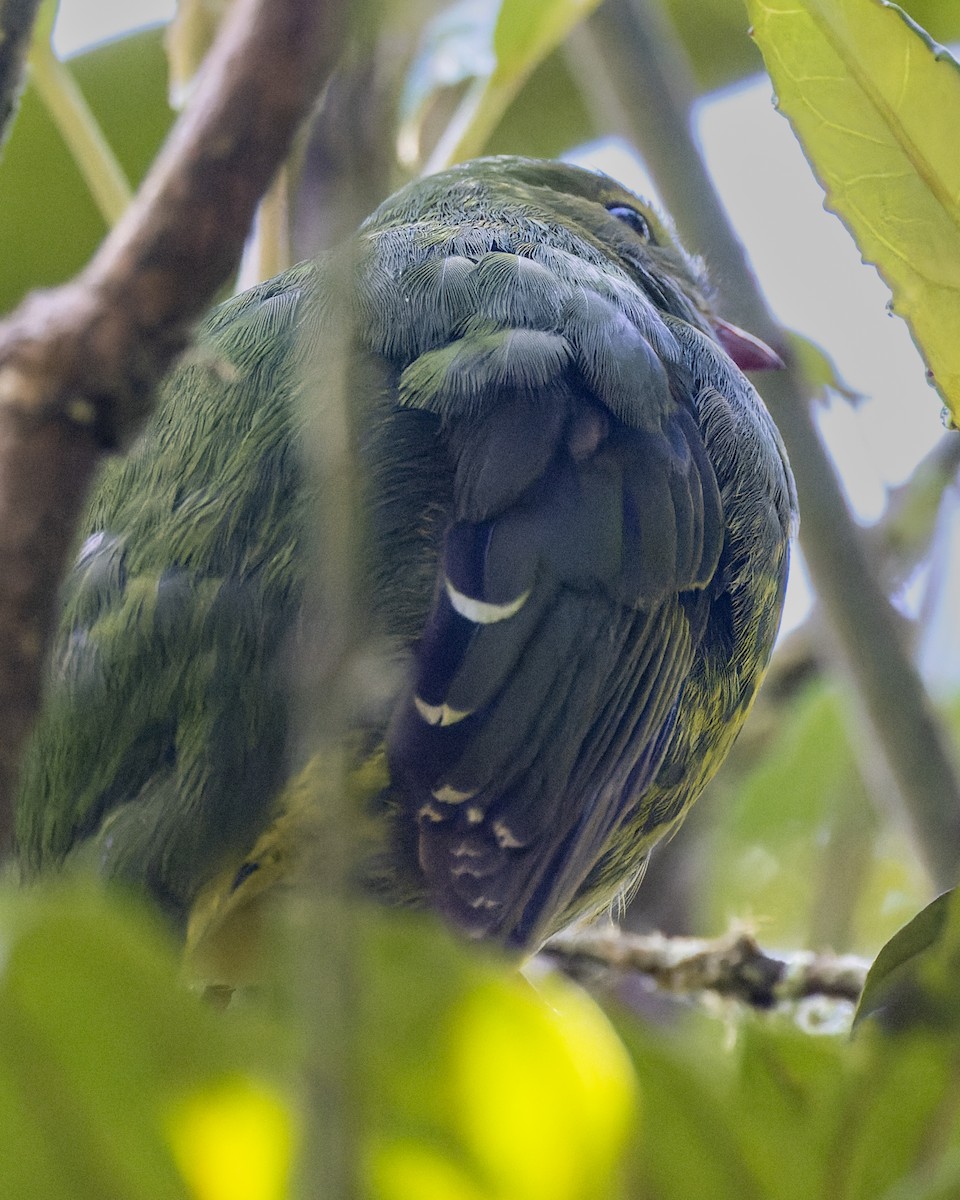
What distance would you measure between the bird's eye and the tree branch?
154cm

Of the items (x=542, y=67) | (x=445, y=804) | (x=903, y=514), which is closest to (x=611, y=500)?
(x=445, y=804)

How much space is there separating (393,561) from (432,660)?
9 centimetres

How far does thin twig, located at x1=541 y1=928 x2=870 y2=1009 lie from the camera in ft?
5.02

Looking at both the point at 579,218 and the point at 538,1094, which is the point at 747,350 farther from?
the point at 538,1094

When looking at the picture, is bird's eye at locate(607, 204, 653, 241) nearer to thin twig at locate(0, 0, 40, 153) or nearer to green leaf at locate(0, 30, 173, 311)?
green leaf at locate(0, 30, 173, 311)

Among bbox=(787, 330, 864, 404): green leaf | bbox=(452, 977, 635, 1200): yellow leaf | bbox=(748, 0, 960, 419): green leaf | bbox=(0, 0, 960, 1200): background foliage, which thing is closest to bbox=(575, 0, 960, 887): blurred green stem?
bbox=(787, 330, 864, 404): green leaf

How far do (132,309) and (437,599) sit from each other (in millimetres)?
693

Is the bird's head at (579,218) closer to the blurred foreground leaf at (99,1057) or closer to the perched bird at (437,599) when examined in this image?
the perched bird at (437,599)

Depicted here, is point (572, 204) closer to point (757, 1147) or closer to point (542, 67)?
point (542, 67)

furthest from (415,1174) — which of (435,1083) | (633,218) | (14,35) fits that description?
(633,218)

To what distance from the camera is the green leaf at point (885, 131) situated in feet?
2.93

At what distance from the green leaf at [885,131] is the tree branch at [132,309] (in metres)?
0.47

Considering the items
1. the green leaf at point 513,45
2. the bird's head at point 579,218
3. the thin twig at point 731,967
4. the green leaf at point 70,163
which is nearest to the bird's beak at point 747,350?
the bird's head at point 579,218

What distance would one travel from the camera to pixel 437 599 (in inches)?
47.6
